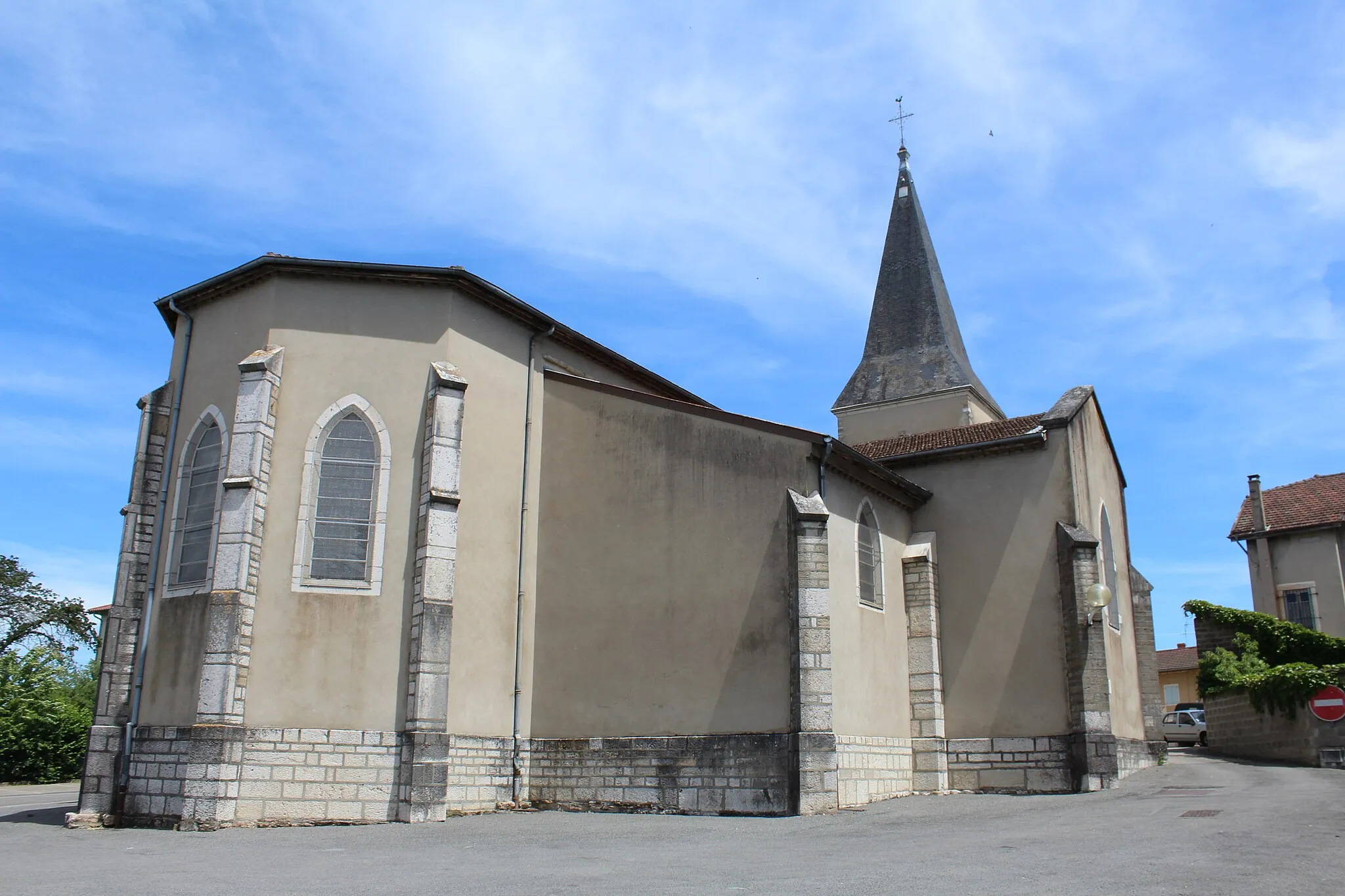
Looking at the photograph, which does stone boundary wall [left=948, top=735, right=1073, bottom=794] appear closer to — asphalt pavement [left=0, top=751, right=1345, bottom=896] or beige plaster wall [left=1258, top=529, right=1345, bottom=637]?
asphalt pavement [left=0, top=751, right=1345, bottom=896]

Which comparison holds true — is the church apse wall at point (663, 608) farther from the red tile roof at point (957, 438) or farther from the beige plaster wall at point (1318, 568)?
the beige plaster wall at point (1318, 568)

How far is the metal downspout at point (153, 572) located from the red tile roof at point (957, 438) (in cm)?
1186

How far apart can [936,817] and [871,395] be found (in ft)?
58.1

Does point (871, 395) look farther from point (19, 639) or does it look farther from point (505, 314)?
point (19, 639)

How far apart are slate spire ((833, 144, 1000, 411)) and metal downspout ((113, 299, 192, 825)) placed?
1888 centimetres

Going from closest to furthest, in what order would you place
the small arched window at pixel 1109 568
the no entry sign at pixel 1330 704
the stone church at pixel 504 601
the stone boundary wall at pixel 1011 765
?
the stone church at pixel 504 601 → the stone boundary wall at pixel 1011 765 → the no entry sign at pixel 1330 704 → the small arched window at pixel 1109 568

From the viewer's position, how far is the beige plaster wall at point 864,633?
599 inches

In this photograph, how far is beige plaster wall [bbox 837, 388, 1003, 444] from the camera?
27.9m

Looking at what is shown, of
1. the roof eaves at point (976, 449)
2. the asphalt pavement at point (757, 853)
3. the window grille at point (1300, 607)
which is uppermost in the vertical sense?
the roof eaves at point (976, 449)

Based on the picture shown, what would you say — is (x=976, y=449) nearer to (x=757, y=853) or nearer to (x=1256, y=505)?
(x=757, y=853)

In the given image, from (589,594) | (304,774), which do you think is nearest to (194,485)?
(304,774)

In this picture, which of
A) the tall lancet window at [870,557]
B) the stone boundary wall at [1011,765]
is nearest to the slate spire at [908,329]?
the tall lancet window at [870,557]

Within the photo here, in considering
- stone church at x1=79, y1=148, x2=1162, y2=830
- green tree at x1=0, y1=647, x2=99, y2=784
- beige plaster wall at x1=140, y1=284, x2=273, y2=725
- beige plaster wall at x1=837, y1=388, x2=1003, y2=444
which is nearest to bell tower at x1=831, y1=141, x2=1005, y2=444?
beige plaster wall at x1=837, y1=388, x2=1003, y2=444

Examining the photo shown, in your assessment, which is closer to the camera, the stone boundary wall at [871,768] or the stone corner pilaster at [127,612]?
the stone corner pilaster at [127,612]
